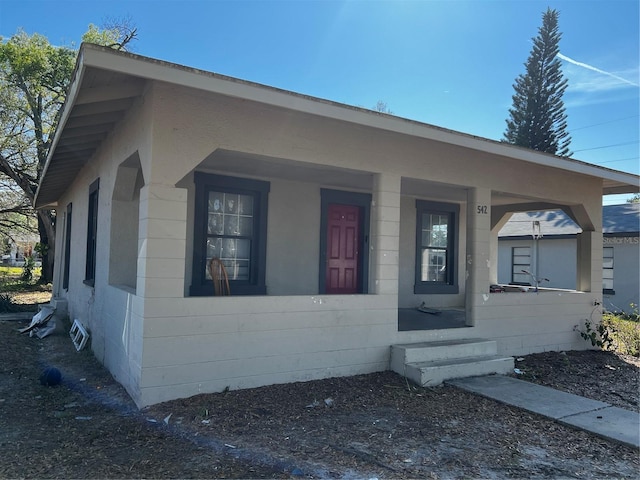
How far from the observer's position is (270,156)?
5.63 metres

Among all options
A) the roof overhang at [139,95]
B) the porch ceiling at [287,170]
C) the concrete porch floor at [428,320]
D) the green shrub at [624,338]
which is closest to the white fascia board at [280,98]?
the roof overhang at [139,95]

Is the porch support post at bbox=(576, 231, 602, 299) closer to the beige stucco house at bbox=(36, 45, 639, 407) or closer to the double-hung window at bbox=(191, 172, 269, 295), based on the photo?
the beige stucco house at bbox=(36, 45, 639, 407)

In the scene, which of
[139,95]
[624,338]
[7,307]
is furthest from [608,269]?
[7,307]

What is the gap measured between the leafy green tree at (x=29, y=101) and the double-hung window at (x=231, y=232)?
14189 mm

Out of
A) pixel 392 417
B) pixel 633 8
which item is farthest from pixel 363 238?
→ pixel 633 8

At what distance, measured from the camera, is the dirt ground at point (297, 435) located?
3.63m

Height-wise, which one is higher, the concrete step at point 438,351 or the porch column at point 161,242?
the porch column at point 161,242

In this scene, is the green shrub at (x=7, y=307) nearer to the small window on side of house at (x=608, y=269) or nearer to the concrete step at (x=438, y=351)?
the concrete step at (x=438, y=351)

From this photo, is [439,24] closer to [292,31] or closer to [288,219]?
[292,31]

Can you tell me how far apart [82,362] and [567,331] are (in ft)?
27.5

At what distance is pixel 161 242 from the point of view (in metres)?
4.91

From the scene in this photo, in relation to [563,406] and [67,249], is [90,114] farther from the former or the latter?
[67,249]

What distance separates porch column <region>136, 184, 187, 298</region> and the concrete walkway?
146 inches

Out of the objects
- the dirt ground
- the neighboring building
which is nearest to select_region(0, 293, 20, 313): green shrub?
the dirt ground
